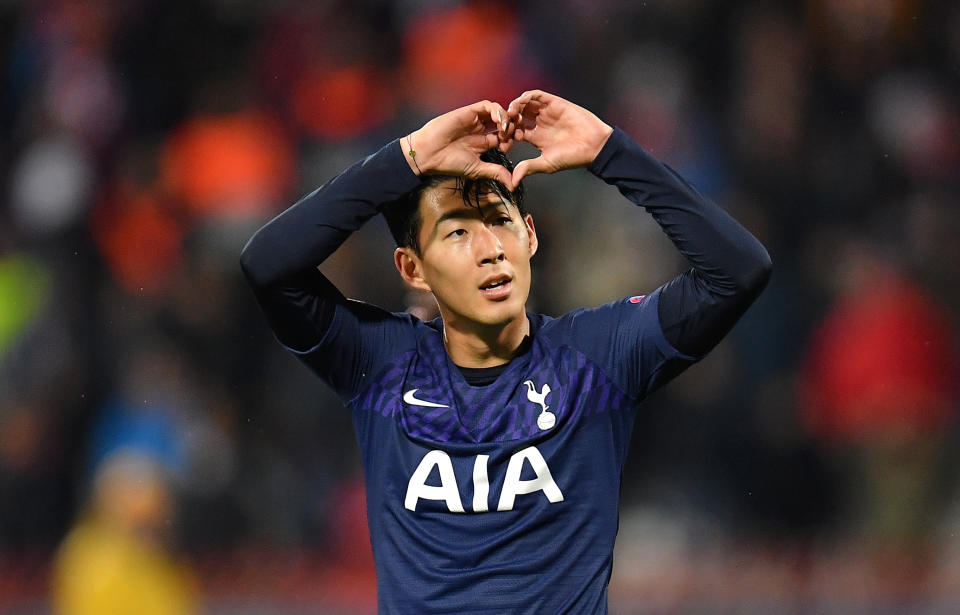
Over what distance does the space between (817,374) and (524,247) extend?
3.01 m

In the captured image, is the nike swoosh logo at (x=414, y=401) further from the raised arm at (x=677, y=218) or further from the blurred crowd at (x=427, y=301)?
the blurred crowd at (x=427, y=301)

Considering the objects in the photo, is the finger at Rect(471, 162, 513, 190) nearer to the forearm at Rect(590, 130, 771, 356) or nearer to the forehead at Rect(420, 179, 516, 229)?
the forehead at Rect(420, 179, 516, 229)

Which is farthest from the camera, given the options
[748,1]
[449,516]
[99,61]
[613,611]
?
[99,61]

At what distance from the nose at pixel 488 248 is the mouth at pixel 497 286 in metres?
0.04

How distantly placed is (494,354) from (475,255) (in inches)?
10.3

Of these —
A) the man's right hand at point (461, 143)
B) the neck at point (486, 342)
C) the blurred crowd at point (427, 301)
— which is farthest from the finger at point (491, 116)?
the blurred crowd at point (427, 301)

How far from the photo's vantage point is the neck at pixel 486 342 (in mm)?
2793

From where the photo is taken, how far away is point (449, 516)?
2637 millimetres

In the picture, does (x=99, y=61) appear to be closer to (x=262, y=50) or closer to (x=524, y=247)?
(x=262, y=50)

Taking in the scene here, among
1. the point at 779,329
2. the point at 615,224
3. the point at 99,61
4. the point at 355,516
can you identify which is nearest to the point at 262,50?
the point at 99,61

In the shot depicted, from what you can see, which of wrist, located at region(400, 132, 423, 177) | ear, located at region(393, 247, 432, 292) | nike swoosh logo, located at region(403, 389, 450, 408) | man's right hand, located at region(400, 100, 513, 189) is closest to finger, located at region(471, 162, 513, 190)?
man's right hand, located at region(400, 100, 513, 189)

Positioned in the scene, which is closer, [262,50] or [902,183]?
[902,183]

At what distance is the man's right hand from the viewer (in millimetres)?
2604

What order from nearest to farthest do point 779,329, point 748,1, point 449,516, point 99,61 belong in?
1. point 449,516
2. point 779,329
3. point 748,1
4. point 99,61
